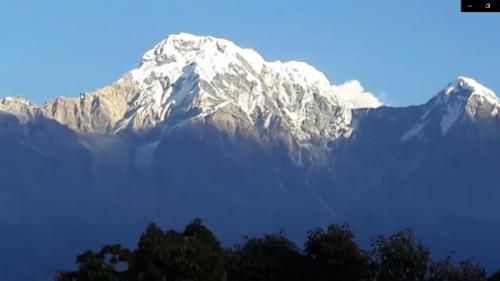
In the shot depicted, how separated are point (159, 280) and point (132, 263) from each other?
2652 millimetres

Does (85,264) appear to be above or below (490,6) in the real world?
above

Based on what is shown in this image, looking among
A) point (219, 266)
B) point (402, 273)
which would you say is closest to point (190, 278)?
point (219, 266)

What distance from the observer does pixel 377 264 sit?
6894cm

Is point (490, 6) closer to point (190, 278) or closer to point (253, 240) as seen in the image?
point (190, 278)

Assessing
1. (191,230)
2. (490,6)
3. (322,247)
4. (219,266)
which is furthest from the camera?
(322,247)

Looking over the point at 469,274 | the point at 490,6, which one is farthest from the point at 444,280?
the point at 490,6

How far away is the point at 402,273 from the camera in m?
69.5

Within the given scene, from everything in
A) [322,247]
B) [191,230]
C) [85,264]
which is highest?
[322,247]

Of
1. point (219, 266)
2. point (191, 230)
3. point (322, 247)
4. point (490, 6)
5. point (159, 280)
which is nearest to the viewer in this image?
point (490, 6)

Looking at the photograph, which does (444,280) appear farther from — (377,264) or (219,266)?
(219,266)

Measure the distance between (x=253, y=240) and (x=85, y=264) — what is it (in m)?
24.6

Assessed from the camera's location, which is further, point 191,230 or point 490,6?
point 191,230

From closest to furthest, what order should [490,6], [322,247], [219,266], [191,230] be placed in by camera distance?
[490,6]
[219,266]
[191,230]
[322,247]

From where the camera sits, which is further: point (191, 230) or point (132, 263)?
point (191, 230)
